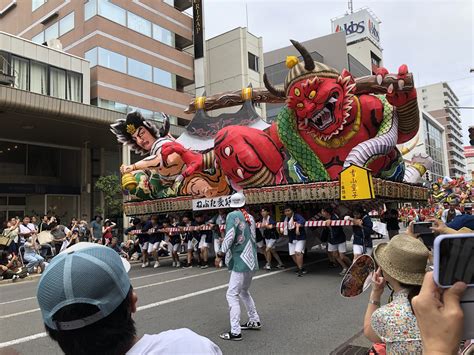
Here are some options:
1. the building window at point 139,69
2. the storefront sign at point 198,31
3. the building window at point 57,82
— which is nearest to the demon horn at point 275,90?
the building window at point 57,82

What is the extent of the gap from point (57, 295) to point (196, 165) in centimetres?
1210

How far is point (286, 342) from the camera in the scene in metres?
5.03

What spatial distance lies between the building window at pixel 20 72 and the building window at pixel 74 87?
84.6 inches

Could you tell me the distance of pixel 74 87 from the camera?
23188 mm

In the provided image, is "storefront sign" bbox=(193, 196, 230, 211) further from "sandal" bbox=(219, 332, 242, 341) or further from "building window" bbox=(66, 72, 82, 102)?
"building window" bbox=(66, 72, 82, 102)

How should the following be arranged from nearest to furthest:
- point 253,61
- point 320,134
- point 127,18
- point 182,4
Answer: point 320,134 → point 127,18 → point 182,4 → point 253,61

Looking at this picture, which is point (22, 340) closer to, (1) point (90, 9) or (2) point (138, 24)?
(1) point (90, 9)

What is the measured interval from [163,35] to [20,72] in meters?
11.6

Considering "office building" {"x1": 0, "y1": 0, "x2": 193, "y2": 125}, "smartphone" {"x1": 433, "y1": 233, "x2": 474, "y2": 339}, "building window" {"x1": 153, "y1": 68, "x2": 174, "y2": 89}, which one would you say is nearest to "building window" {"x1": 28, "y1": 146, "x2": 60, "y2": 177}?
"office building" {"x1": 0, "y1": 0, "x2": 193, "y2": 125}

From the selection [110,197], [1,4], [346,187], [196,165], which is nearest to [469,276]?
[346,187]

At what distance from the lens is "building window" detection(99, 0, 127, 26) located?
83.1 feet

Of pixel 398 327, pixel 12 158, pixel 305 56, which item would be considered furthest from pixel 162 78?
pixel 398 327

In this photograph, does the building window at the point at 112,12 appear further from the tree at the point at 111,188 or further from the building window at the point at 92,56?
the tree at the point at 111,188

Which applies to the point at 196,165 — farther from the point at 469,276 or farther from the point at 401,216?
the point at 401,216
